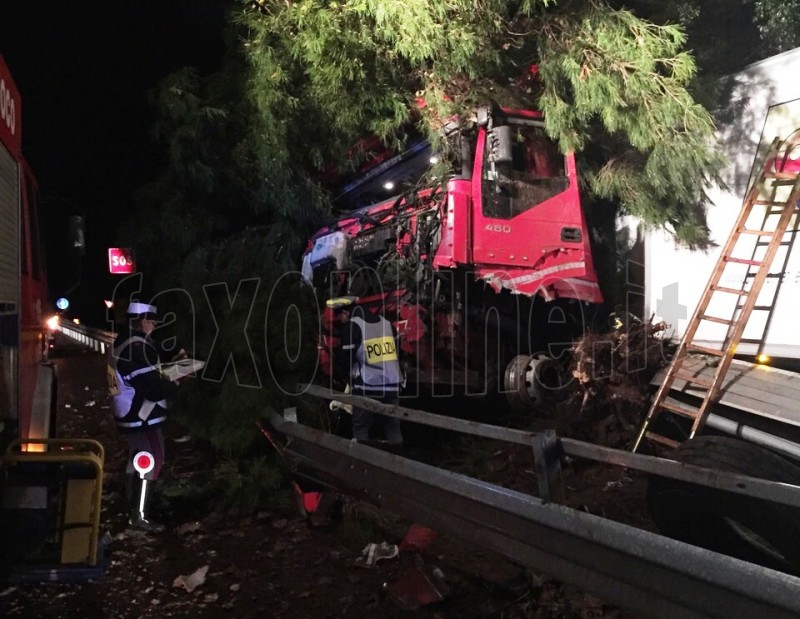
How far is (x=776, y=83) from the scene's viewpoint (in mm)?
5051

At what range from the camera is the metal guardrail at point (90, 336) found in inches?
677

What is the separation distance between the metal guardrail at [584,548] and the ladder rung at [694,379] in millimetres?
2393

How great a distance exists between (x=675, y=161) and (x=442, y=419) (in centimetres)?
351

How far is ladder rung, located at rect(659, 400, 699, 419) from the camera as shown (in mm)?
4656

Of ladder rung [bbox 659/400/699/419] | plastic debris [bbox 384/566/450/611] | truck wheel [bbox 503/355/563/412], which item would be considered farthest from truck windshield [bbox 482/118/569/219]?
plastic debris [bbox 384/566/450/611]

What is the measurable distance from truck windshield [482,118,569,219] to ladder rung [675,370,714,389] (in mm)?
2335

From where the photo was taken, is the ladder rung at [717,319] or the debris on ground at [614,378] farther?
the debris on ground at [614,378]

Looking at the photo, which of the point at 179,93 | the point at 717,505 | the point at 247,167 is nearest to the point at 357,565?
the point at 717,505

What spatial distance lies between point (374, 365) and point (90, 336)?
52.9 ft

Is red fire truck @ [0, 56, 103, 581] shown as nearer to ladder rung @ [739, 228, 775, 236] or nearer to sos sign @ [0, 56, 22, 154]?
sos sign @ [0, 56, 22, 154]

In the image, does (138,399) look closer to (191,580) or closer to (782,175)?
(191,580)

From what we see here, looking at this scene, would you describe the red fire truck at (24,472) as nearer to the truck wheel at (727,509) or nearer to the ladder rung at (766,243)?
the truck wheel at (727,509)

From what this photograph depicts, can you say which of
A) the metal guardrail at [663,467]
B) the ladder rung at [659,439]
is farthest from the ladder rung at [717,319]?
the metal guardrail at [663,467]

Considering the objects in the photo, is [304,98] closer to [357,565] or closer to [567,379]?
[567,379]
